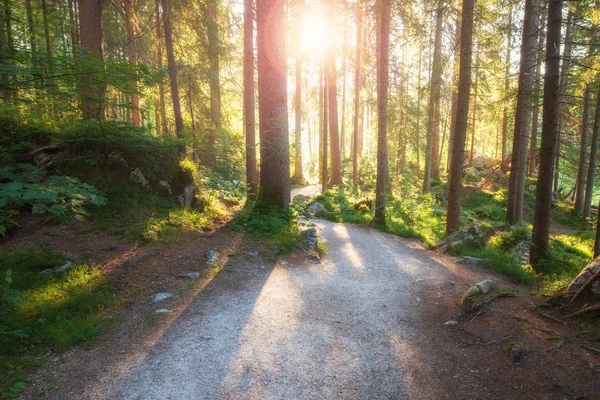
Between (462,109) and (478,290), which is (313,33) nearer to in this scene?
(462,109)

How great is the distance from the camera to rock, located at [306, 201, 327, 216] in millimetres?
12711

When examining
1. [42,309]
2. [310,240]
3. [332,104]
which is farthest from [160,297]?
[332,104]

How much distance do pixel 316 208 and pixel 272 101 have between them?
5.48 meters

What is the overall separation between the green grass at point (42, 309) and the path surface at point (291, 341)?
1.06m

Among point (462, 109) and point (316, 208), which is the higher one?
point (462, 109)

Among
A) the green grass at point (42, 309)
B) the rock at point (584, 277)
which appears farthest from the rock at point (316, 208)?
the rock at point (584, 277)

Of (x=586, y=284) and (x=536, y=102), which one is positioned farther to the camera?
(x=536, y=102)

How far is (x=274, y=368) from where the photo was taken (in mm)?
3492

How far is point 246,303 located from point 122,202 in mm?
4617

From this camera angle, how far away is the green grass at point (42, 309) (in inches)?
135

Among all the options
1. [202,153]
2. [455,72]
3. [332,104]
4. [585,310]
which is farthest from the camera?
[332,104]

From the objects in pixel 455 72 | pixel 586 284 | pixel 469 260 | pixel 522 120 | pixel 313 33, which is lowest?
pixel 469 260

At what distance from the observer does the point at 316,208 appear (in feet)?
42.7

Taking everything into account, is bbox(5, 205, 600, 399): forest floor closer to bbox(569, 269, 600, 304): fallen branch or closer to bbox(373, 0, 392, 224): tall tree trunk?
bbox(569, 269, 600, 304): fallen branch
